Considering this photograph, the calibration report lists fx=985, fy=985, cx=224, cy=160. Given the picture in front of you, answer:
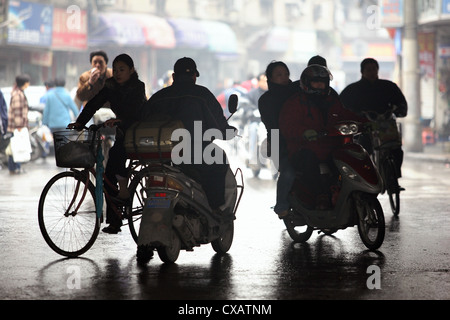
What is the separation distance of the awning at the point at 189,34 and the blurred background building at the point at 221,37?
0.20ft

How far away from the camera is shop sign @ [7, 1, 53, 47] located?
109 ft

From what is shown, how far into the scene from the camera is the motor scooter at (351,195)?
8.94 m

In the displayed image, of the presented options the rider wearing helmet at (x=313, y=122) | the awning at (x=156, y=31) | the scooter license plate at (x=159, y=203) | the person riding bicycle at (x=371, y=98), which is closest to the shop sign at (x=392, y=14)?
the person riding bicycle at (x=371, y=98)

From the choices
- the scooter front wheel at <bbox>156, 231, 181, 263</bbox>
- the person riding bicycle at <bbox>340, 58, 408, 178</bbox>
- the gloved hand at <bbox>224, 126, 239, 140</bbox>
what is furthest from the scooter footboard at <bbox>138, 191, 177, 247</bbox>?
the person riding bicycle at <bbox>340, 58, 408, 178</bbox>

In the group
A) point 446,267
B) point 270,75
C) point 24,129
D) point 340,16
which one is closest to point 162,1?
point 340,16

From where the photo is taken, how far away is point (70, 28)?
129 ft

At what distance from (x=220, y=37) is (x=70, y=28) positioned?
48.8 ft

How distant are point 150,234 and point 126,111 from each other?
1.90 metres

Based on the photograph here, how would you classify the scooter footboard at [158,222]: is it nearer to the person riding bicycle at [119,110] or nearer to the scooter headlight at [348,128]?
the person riding bicycle at [119,110]

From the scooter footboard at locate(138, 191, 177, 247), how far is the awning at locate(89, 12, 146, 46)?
35401mm

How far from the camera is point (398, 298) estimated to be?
6809 mm

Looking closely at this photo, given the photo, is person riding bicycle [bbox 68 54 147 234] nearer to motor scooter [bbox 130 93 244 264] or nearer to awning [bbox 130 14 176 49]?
motor scooter [bbox 130 93 244 264]

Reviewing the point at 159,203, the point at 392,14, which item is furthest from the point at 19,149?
the point at 392,14

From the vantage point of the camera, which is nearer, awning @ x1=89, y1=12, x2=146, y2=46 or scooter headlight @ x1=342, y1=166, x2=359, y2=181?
scooter headlight @ x1=342, y1=166, x2=359, y2=181
